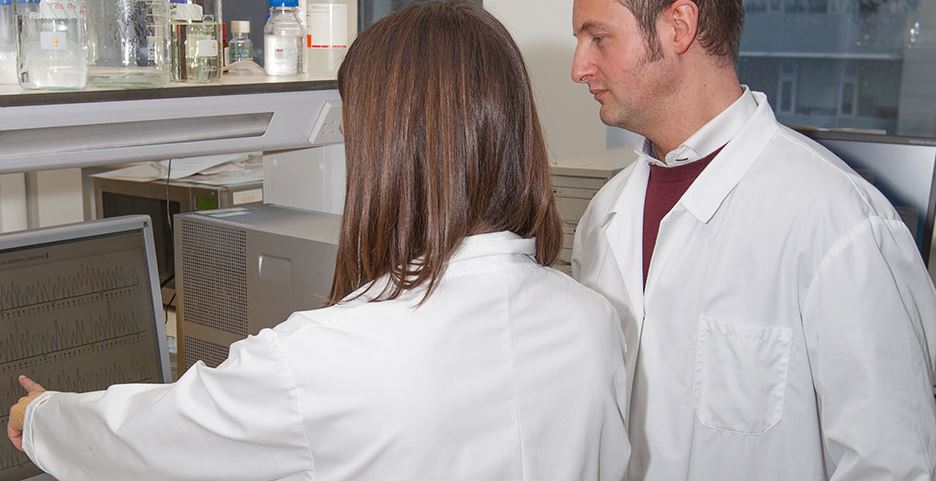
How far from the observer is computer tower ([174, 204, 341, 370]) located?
4.91 feet

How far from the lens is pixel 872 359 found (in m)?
1.13

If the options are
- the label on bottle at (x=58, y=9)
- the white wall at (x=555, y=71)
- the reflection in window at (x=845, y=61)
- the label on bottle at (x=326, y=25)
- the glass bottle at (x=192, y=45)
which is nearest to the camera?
the label on bottle at (x=58, y=9)

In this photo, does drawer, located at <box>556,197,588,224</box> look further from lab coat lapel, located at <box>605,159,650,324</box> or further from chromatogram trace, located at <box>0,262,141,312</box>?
chromatogram trace, located at <box>0,262,141,312</box>

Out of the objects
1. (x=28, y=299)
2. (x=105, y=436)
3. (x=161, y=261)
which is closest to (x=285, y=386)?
(x=105, y=436)

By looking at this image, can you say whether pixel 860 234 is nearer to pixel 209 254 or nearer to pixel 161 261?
pixel 209 254

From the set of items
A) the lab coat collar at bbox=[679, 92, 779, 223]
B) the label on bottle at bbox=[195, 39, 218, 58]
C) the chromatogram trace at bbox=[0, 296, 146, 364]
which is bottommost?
the chromatogram trace at bbox=[0, 296, 146, 364]

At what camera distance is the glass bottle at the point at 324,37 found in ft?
5.58

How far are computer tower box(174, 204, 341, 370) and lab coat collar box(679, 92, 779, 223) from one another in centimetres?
53

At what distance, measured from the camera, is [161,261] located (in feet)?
8.66

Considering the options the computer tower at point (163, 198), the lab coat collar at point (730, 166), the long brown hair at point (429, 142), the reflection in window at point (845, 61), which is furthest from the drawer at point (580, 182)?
the reflection in window at point (845, 61)

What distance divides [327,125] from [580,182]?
1.68 feet

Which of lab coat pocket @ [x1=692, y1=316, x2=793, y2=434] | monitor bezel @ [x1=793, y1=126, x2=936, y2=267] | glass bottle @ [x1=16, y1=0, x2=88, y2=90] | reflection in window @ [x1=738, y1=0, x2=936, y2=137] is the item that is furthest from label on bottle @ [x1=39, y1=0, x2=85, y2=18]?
reflection in window @ [x1=738, y1=0, x2=936, y2=137]

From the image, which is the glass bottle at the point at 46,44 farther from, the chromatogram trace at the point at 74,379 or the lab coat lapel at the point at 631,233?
the lab coat lapel at the point at 631,233

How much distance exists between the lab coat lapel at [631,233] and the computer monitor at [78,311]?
26.7 inches
